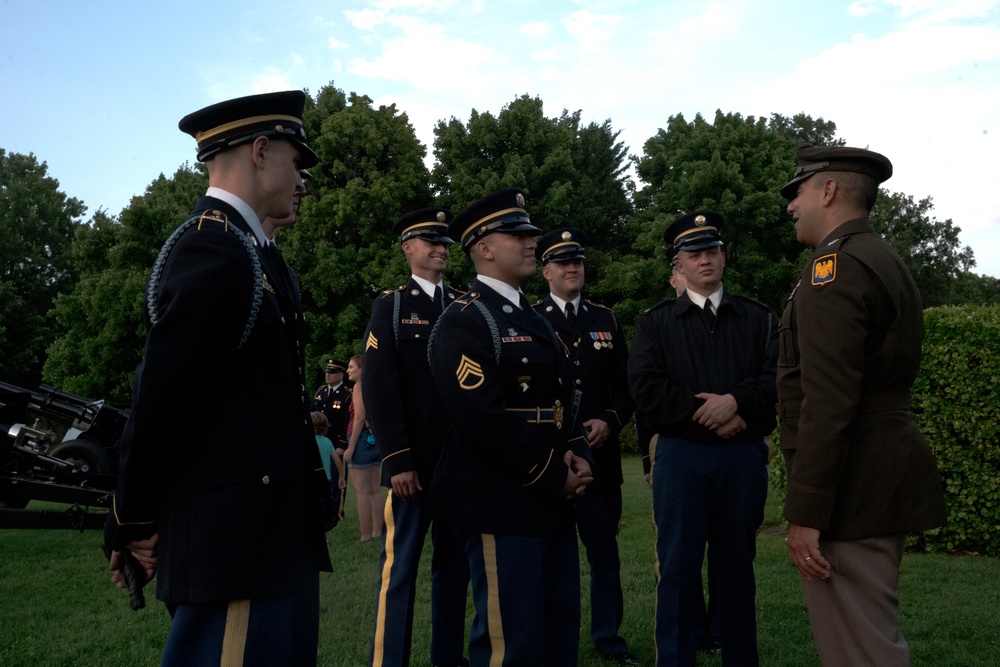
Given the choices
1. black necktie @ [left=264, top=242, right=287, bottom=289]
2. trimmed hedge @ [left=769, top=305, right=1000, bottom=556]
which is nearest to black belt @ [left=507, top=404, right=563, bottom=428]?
black necktie @ [left=264, top=242, right=287, bottom=289]

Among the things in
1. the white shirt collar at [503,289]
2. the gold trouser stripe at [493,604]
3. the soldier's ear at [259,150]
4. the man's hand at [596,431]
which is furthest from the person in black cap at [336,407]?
the soldier's ear at [259,150]

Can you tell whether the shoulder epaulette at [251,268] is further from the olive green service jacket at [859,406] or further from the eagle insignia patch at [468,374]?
the olive green service jacket at [859,406]

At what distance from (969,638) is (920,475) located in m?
3.17

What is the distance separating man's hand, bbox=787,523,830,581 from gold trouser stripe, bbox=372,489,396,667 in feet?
7.98

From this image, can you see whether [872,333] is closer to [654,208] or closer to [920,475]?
[920,475]

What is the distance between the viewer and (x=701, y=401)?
458 cm

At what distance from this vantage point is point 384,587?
4.74m

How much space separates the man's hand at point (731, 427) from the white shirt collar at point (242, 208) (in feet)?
9.07

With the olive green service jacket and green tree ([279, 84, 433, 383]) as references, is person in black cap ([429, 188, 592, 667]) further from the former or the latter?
green tree ([279, 84, 433, 383])

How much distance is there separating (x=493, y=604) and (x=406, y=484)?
1.36m

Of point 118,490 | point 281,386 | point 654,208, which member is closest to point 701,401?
point 281,386

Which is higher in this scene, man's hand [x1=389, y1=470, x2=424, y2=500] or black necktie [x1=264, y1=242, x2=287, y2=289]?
black necktie [x1=264, y1=242, x2=287, y2=289]

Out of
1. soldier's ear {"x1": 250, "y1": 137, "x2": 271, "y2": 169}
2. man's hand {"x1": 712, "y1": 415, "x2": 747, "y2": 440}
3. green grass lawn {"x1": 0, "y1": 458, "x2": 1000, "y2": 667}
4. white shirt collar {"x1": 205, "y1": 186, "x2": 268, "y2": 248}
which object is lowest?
green grass lawn {"x1": 0, "y1": 458, "x2": 1000, "y2": 667}

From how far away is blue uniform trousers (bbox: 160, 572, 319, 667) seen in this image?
2.34 metres
